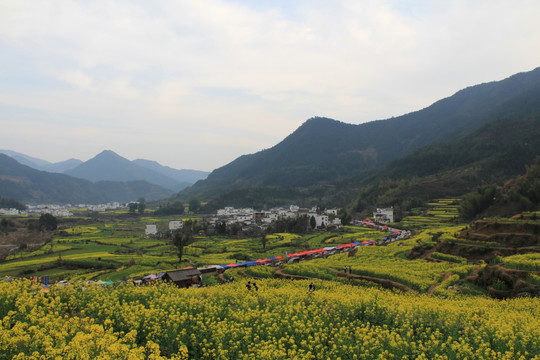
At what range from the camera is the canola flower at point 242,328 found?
29.0 feet

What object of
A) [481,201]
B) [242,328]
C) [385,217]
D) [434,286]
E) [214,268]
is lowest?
[214,268]

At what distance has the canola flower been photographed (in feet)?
29.0

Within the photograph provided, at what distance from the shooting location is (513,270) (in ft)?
73.0

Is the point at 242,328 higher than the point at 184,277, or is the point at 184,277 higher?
the point at 242,328

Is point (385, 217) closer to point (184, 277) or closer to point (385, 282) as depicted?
point (385, 282)

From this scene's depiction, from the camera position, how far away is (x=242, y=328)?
1140 centimetres

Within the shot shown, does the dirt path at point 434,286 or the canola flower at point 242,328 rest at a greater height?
the canola flower at point 242,328

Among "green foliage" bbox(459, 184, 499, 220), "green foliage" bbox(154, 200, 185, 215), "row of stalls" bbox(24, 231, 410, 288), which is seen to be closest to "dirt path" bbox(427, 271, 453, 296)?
"row of stalls" bbox(24, 231, 410, 288)

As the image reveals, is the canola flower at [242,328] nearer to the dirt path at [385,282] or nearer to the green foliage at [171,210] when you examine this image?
the dirt path at [385,282]

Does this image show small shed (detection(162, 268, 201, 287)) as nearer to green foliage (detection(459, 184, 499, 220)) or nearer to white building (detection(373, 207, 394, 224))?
green foliage (detection(459, 184, 499, 220))

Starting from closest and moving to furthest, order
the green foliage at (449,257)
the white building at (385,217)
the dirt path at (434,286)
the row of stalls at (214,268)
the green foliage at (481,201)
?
the dirt path at (434,286) < the row of stalls at (214,268) < the green foliage at (449,257) < the green foliage at (481,201) < the white building at (385,217)

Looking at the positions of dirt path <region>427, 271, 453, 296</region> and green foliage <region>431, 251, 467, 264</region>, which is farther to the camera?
green foliage <region>431, 251, 467, 264</region>

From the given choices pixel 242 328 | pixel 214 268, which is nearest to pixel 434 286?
pixel 242 328

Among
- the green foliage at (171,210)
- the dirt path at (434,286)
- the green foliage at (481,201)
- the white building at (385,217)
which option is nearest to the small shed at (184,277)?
the dirt path at (434,286)
